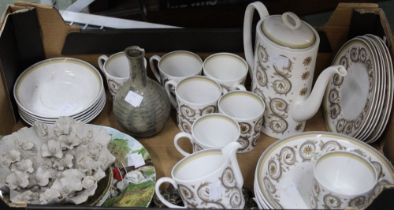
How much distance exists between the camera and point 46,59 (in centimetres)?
101

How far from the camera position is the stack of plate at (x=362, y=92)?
820 mm

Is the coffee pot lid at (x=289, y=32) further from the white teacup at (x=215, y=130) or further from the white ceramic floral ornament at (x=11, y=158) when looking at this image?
the white ceramic floral ornament at (x=11, y=158)

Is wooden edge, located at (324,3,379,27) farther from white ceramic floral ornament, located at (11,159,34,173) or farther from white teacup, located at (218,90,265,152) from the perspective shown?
white ceramic floral ornament, located at (11,159,34,173)

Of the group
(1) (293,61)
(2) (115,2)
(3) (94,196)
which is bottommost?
(2) (115,2)

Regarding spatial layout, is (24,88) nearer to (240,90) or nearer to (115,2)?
(240,90)

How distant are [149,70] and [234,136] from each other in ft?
0.88

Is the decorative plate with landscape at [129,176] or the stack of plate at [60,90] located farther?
the stack of plate at [60,90]

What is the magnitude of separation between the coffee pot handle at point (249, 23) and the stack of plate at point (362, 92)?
0.17m

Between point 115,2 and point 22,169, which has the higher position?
point 22,169

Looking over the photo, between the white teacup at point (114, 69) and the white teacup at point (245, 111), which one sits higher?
the white teacup at point (114, 69)

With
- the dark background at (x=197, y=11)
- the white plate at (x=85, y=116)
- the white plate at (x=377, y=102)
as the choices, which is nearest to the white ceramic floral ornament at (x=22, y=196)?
the white plate at (x=85, y=116)

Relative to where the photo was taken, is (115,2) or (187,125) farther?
(115,2)

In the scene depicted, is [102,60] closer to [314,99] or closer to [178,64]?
[178,64]

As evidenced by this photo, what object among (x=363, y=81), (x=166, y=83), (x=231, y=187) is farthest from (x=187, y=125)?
(x=363, y=81)
